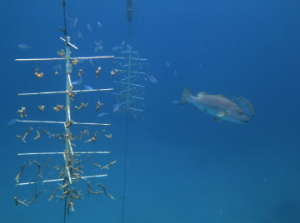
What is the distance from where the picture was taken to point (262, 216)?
29.5 ft

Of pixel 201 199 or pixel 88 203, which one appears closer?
pixel 88 203

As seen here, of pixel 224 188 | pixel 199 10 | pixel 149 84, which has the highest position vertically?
pixel 199 10

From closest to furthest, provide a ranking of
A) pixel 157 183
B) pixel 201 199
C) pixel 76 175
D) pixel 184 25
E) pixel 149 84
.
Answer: pixel 76 175, pixel 201 199, pixel 157 183, pixel 149 84, pixel 184 25

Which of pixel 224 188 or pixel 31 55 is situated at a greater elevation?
pixel 31 55

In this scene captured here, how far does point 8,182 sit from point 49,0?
15.8 metres

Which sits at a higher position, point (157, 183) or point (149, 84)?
point (149, 84)

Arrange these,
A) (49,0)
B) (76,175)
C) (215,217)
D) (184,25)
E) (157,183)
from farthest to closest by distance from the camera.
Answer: (184,25) < (49,0) < (157,183) < (215,217) < (76,175)

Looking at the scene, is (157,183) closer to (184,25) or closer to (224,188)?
(224,188)

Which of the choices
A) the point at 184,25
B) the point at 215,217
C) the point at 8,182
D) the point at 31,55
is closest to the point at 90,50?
the point at 31,55

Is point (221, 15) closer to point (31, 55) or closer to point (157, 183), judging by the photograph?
point (31, 55)

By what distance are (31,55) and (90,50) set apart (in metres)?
5.12

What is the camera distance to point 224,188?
454 inches

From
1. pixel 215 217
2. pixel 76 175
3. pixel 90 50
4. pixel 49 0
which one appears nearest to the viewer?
pixel 76 175

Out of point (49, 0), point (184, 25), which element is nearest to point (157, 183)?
point (49, 0)
